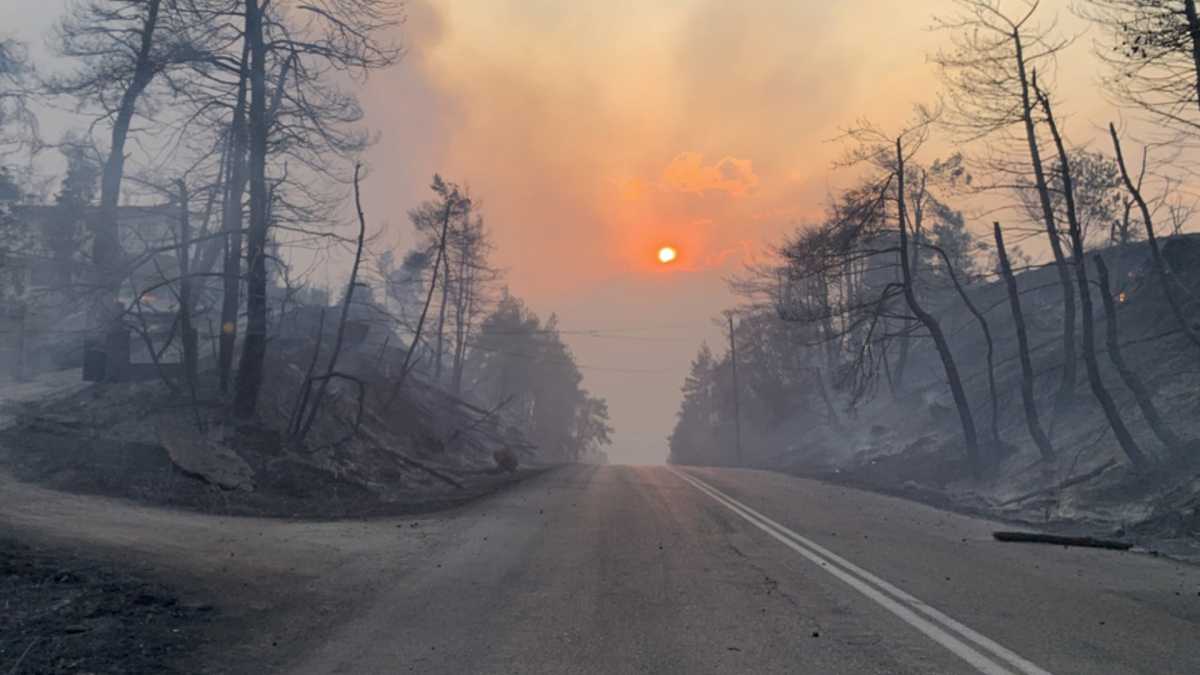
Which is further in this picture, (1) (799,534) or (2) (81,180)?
(2) (81,180)

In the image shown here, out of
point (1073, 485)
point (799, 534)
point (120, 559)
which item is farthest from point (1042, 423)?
point (120, 559)

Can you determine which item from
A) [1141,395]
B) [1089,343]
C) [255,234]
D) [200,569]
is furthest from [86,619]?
[1089,343]

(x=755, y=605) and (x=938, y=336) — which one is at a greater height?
(x=938, y=336)

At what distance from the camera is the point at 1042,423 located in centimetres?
2423

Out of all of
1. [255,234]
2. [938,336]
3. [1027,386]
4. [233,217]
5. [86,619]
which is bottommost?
[86,619]

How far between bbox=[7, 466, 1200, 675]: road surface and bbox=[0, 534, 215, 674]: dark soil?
0.41m

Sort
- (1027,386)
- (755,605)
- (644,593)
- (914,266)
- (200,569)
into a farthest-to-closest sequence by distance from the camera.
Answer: (914,266)
(1027,386)
(200,569)
(644,593)
(755,605)

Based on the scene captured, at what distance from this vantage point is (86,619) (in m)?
6.04

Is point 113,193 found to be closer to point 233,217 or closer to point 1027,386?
point 233,217

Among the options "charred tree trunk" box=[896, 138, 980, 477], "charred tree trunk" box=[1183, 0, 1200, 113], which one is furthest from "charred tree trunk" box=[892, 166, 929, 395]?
"charred tree trunk" box=[1183, 0, 1200, 113]

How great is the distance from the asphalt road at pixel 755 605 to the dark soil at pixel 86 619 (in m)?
1.04

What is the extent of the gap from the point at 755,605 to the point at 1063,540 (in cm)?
680

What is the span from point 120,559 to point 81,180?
36799 mm

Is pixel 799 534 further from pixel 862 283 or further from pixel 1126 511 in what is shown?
pixel 862 283
